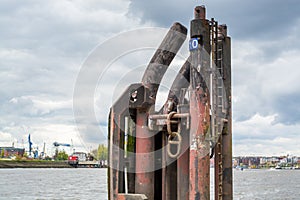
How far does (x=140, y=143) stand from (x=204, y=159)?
Result: 49.2 inches

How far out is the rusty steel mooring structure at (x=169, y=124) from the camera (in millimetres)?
7637

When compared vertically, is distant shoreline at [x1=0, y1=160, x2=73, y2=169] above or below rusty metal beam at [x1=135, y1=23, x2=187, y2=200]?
below

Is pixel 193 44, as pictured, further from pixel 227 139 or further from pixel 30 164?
pixel 30 164

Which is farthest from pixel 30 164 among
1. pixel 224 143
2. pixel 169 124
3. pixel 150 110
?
pixel 169 124

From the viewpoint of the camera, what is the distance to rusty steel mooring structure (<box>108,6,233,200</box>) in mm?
7637

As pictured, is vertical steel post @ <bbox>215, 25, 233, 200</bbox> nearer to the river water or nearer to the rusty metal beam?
the rusty metal beam

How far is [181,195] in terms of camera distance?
7754 mm

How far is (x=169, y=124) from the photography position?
7.67 meters

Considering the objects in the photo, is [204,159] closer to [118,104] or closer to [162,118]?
[162,118]

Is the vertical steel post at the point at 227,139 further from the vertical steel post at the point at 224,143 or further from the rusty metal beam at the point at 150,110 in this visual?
the rusty metal beam at the point at 150,110

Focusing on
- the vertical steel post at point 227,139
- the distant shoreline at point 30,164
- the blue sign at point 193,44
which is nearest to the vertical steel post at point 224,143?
the vertical steel post at point 227,139

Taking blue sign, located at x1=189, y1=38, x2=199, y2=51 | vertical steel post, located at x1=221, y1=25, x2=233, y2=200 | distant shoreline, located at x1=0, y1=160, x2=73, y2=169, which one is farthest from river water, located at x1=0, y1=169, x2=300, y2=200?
distant shoreline, located at x1=0, y1=160, x2=73, y2=169

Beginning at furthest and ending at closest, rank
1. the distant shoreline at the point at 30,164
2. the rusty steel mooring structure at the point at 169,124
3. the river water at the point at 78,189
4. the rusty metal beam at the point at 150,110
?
the distant shoreline at the point at 30,164 → the river water at the point at 78,189 → the rusty metal beam at the point at 150,110 → the rusty steel mooring structure at the point at 169,124

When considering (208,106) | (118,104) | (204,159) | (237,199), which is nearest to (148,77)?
(118,104)
